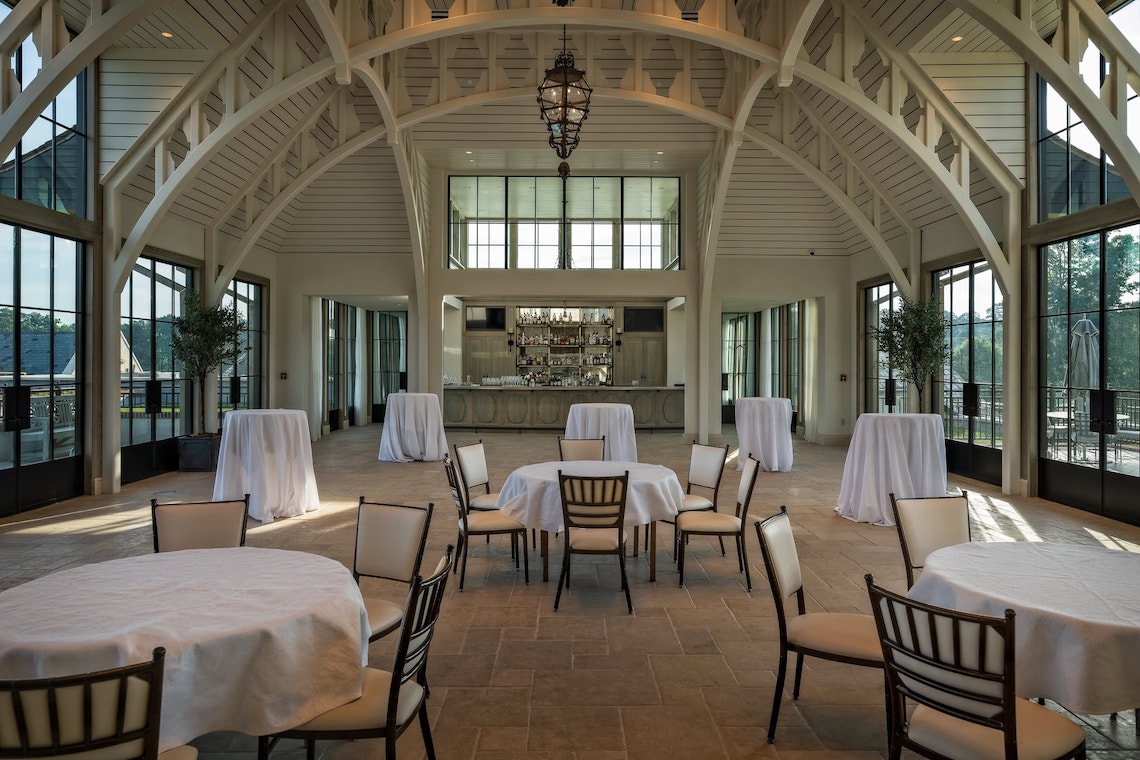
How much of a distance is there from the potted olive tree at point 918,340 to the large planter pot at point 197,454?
8.91 metres

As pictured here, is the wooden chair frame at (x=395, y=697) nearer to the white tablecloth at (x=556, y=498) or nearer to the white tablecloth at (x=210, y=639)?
the white tablecloth at (x=210, y=639)

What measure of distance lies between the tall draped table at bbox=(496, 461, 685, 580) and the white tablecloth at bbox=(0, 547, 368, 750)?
238 cm

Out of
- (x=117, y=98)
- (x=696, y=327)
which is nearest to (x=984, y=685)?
(x=117, y=98)

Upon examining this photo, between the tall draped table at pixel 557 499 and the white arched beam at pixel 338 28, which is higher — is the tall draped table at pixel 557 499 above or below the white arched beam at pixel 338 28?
below

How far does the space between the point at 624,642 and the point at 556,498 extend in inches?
47.9

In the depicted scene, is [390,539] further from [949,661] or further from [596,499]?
[949,661]

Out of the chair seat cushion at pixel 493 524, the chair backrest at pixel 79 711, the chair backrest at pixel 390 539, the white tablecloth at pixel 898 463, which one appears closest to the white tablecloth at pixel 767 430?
the white tablecloth at pixel 898 463

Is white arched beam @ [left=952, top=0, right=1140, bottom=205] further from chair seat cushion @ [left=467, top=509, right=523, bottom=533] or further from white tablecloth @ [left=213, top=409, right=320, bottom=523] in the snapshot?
white tablecloth @ [left=213, top=409, right=320, bottom=523]

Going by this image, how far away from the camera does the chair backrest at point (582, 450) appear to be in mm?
6242

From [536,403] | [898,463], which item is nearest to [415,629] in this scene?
[898,463]

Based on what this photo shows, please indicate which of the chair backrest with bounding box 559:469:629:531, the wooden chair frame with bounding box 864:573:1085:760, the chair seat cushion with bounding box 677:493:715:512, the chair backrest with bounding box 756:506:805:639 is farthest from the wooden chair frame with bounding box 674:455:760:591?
the wooden chair frame with bounding box 864:573:1085:760

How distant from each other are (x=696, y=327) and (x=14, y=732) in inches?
496

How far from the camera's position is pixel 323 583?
2.64 meters

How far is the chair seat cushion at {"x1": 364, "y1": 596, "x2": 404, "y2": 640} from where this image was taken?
3.05 meters
